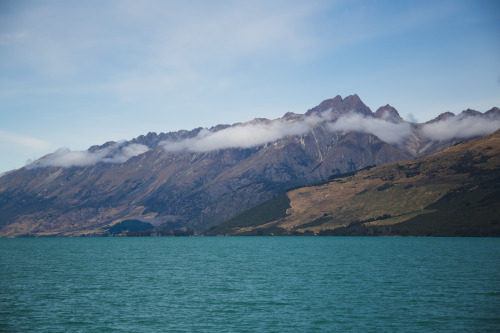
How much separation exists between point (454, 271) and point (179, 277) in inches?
3401

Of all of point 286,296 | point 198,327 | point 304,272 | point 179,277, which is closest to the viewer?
point 198,327

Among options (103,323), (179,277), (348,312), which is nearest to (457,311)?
(348,312)

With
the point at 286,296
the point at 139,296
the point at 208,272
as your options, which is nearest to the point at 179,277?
the point at 208,272

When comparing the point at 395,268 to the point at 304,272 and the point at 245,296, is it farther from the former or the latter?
the point at 245,296

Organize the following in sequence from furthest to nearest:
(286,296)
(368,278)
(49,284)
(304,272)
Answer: (304,272)
(368,278)
(49,284)
(286,296)

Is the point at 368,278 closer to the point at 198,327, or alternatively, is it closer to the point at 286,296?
the point at 286,296

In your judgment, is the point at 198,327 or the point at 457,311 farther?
the point at 457,311

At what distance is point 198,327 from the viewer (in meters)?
67.9

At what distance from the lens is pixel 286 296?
94.6 meters

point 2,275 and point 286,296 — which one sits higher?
point 2,275

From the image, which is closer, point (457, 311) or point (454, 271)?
point (457, 311)

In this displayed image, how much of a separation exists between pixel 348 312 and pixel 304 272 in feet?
209

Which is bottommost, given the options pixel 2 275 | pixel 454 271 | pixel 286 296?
pixel 454 271

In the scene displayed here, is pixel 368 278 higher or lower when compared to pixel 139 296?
lower
